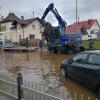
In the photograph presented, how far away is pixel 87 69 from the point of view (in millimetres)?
12750

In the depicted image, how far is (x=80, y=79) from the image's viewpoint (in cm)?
1368

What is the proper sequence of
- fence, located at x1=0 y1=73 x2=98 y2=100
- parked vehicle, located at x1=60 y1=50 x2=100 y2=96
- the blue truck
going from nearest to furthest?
fence, located at x1=0 y1=73 x2=98 y2=100, parked vehicle, located at x1=60 y1=50 x2=100 y2=96, the blue truck

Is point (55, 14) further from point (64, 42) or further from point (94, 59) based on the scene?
point (94, 59)

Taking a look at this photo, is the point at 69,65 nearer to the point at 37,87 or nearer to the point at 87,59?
the point at 87,59

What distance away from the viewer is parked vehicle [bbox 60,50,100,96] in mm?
11950

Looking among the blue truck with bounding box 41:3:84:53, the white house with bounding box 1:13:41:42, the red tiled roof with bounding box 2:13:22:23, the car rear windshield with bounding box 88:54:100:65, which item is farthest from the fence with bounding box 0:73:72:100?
the red tiled roof with bounding box 2:13:22:23

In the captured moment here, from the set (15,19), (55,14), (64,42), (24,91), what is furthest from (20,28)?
(24,91)

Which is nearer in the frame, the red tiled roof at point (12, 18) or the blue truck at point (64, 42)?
the blue truck at point (64, 42)

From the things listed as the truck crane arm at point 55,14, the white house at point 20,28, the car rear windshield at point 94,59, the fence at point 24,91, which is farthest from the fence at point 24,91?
the white house at point 20,28

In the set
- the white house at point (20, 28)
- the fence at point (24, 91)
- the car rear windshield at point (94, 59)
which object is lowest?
the fence at point (24, 91)

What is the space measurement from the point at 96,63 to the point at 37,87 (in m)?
4.58

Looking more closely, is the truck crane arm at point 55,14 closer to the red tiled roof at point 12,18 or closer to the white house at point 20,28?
the white house at point 20,28

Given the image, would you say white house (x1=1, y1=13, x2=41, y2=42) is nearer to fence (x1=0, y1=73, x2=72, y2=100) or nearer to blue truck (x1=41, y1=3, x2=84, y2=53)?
blue truck (x1=41, y1=3, x2=84, y2=53)

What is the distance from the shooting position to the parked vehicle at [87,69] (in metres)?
11.9
